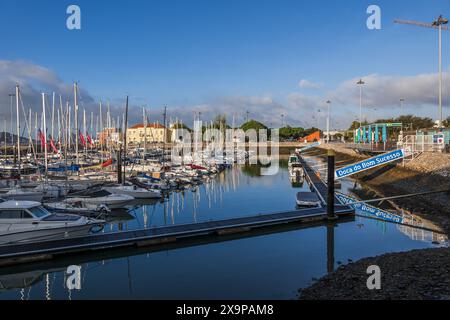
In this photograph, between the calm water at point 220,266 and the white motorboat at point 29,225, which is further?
the white motorboat at point 29,225

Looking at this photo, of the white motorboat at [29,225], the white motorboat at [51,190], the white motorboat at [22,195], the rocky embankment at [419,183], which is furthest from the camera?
the white motorboat at [51,190]

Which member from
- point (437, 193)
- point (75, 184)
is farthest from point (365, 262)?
point (75, 184)

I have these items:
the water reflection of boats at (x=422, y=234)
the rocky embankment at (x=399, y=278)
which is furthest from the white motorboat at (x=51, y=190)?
the water reflection of boats at (x=422, y=234)

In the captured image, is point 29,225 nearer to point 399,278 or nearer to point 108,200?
point 108,200

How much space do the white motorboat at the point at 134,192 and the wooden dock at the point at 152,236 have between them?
12.6 meters

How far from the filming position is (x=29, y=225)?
18312mm

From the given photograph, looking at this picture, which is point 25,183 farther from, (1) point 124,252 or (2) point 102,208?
(1) point 124,252

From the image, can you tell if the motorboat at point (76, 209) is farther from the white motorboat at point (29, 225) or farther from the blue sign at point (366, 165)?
the blue sign at point (366, 165)

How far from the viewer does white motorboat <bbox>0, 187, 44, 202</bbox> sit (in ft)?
94.3

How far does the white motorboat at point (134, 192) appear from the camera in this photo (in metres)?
32.3

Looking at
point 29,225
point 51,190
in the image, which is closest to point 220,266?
point 29,225

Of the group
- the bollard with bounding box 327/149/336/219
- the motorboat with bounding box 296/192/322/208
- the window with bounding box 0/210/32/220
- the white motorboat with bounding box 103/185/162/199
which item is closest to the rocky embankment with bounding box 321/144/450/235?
the bollard with bounding box 327/149/336/219

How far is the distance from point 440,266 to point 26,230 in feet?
58.9
